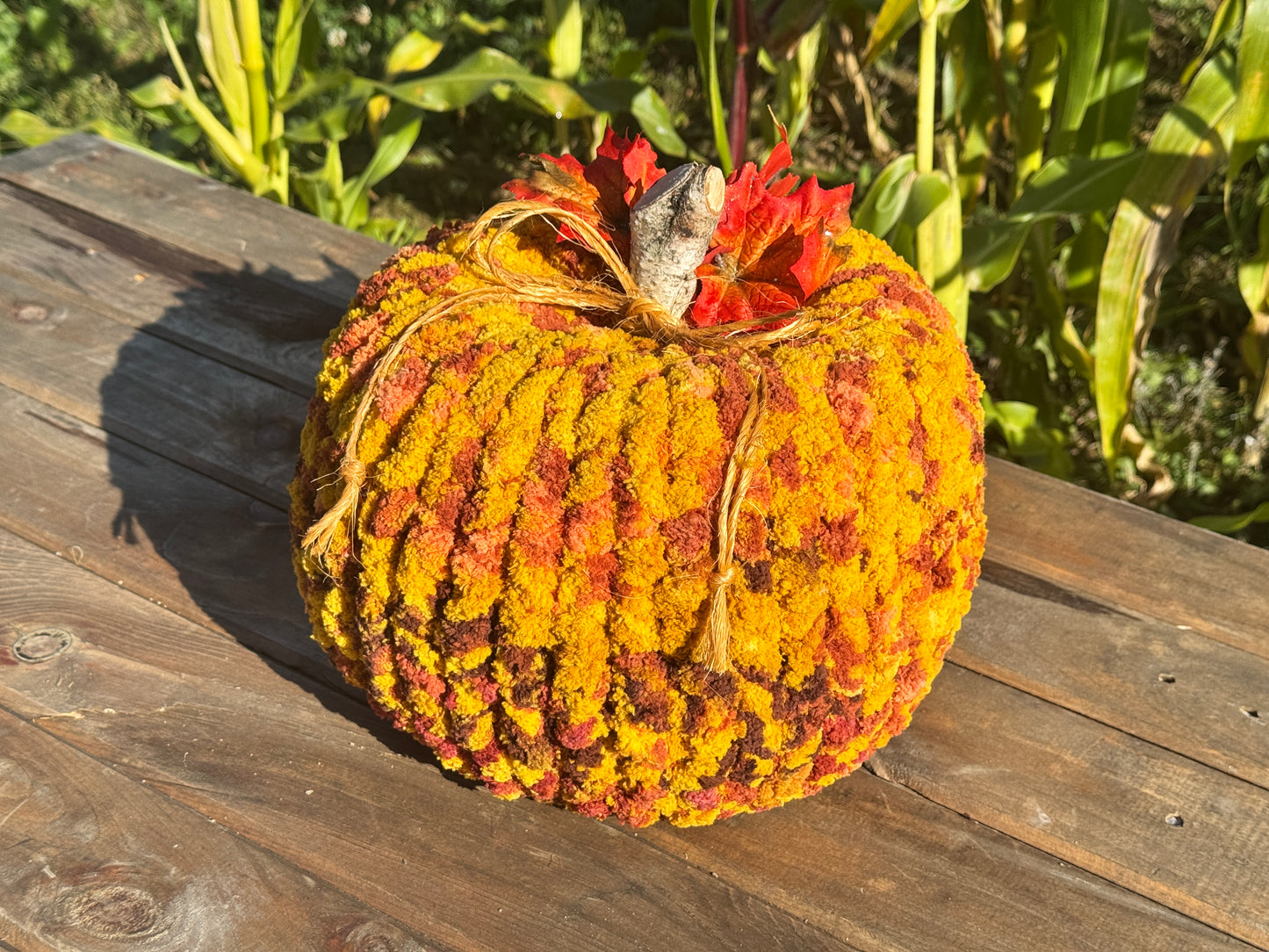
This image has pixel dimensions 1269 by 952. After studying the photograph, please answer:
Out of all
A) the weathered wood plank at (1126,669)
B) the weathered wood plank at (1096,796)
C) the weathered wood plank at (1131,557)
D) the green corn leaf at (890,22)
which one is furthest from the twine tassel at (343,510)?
the green corn leaf at (890,22)

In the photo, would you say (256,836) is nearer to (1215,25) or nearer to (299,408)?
(299,408)

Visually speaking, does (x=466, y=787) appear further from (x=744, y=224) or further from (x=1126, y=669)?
(x=1126, y=669)

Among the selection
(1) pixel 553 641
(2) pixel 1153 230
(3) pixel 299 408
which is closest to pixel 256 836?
(1) pixel 553 641

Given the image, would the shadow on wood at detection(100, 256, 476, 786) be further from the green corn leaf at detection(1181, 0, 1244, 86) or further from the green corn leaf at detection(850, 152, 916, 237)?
the green corn leaf at detection(1181, 0, 1244, 86)

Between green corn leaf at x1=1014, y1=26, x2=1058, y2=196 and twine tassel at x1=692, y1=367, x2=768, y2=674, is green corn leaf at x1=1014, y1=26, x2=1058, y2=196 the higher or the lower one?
the higher one

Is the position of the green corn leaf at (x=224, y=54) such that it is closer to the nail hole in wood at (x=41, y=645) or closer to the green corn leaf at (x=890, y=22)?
the green corn leaf at (x=890, y=22)

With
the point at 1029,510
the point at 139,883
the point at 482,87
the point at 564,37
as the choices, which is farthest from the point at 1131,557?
the point at 564,37

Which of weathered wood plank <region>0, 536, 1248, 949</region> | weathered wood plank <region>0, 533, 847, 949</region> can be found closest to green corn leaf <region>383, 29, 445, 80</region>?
weathered wood plank <region>0, 533, 847, 949</region>
